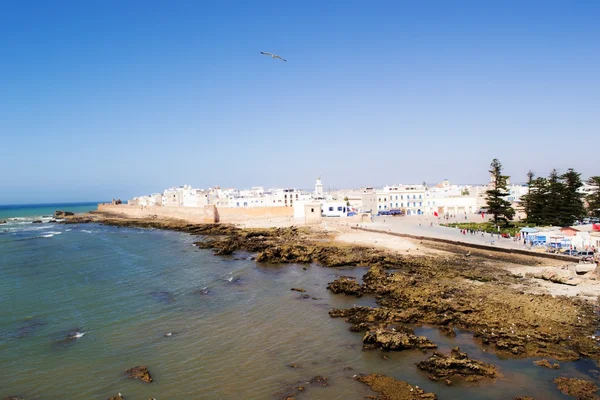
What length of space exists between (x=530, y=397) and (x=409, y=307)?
731cm

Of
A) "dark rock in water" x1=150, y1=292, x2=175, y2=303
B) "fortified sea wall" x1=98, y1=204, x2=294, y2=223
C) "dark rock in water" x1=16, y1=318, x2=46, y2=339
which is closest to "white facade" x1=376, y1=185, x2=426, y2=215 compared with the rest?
"fortified sea wall" x1=98, y1=204, x2=294, y2=223

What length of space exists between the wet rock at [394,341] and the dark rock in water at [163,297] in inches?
444

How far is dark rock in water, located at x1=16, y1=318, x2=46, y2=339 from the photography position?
52.4 feet

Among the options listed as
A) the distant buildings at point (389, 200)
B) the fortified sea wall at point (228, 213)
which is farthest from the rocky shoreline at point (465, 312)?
the fortified sea wall at point (228, 213)

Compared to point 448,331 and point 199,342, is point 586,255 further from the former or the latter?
point 199,342

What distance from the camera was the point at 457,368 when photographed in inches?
468

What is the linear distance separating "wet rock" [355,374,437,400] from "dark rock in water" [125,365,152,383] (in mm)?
6430

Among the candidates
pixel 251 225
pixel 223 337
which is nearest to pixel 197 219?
pixel 251 225

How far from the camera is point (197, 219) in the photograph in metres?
71.3

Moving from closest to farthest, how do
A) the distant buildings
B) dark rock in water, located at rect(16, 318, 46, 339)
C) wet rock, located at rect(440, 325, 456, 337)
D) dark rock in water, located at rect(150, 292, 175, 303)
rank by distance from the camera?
1. wet rock, located at rect(440, 325, 456, 337)
2. dark rock in water, located at rect(16, 318, 46, 339)
3. dark rock in water, located at rect(150, 292, 175, 303)
4. the distant buildings

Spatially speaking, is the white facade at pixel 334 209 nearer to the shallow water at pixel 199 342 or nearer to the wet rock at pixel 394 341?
the shallow water at pixel 199 342

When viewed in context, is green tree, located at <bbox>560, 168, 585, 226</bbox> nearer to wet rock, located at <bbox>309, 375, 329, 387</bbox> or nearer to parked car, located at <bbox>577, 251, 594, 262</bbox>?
parked car, located at <bbox>577, 251, 594, 262</bbox>

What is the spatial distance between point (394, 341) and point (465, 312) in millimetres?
4731

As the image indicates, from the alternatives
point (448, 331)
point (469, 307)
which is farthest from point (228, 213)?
point (448, 331)
